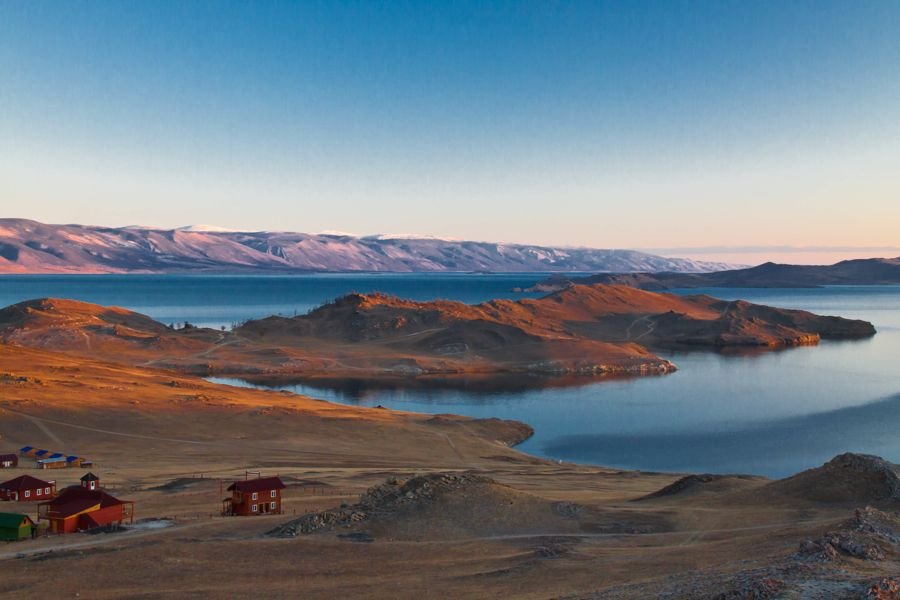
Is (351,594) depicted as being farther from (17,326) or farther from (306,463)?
(17,326)

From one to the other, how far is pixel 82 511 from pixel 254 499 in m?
7.75

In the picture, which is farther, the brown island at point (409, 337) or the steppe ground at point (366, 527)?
the brown island at point (409, 337)

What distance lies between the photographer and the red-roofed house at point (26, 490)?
40688 millimetres

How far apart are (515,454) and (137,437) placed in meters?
31.2

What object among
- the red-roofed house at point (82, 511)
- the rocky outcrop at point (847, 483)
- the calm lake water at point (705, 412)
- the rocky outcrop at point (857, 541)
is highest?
the rocky outcrop at point (857, 541)

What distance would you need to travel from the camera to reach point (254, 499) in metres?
39.2

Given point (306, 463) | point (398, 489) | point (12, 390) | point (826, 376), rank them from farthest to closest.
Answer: point (826, 376)
point (12, 390)
point (306, 463)
point (398, 489)

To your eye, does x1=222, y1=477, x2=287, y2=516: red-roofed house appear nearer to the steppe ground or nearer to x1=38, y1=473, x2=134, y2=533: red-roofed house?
the steppe ground

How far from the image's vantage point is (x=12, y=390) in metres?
73.3

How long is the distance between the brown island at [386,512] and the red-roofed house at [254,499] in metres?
0.82

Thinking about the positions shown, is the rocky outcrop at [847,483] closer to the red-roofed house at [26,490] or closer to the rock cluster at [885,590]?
the rock cluster at [885,590]

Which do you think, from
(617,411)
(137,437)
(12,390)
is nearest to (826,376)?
(617,411)

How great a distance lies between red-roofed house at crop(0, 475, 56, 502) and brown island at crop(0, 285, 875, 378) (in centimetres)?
8067

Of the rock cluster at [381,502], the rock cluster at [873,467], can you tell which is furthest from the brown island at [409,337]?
the rock cluster at [381,502]
